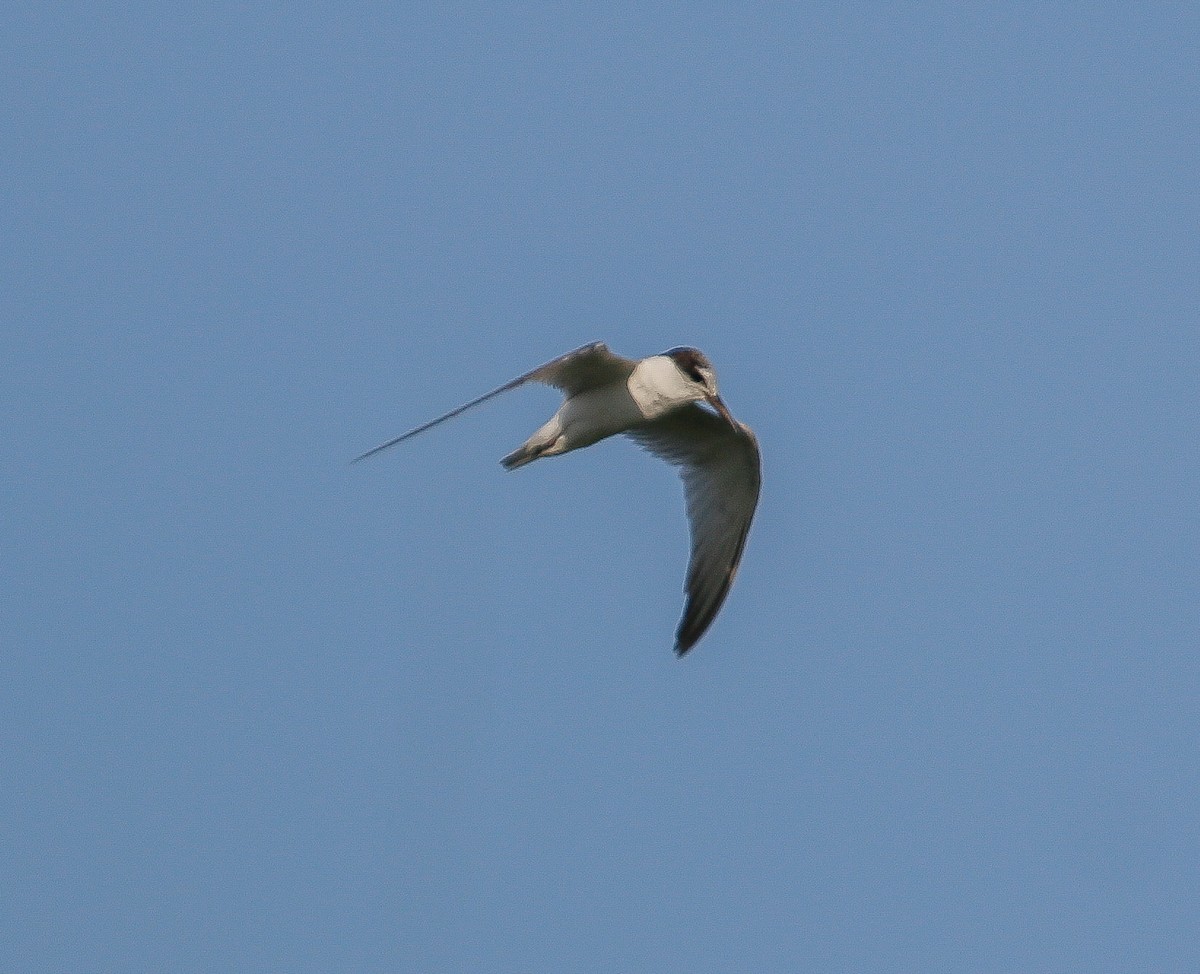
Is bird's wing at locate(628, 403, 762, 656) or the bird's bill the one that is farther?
bird's wing at locate(628, 403, 762, 656)

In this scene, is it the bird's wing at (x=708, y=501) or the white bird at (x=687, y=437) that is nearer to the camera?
the white bird at (x=687, y=437)

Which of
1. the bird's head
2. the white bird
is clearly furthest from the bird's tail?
the bird's head

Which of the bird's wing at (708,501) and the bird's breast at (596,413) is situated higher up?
the bird's breast at (596,413)

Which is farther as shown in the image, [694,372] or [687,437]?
[687,437]

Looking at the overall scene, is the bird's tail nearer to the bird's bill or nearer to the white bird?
the white bird

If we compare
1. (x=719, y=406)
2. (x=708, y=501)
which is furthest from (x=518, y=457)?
(x=708, y=501)

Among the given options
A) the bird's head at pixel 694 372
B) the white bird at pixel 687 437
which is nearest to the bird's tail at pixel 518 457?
the white bird at pixel 687 437

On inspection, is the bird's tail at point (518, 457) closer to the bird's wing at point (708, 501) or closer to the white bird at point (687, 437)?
the white bird at point (687, 437)

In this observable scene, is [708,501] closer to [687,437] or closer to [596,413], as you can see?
[687,437]
